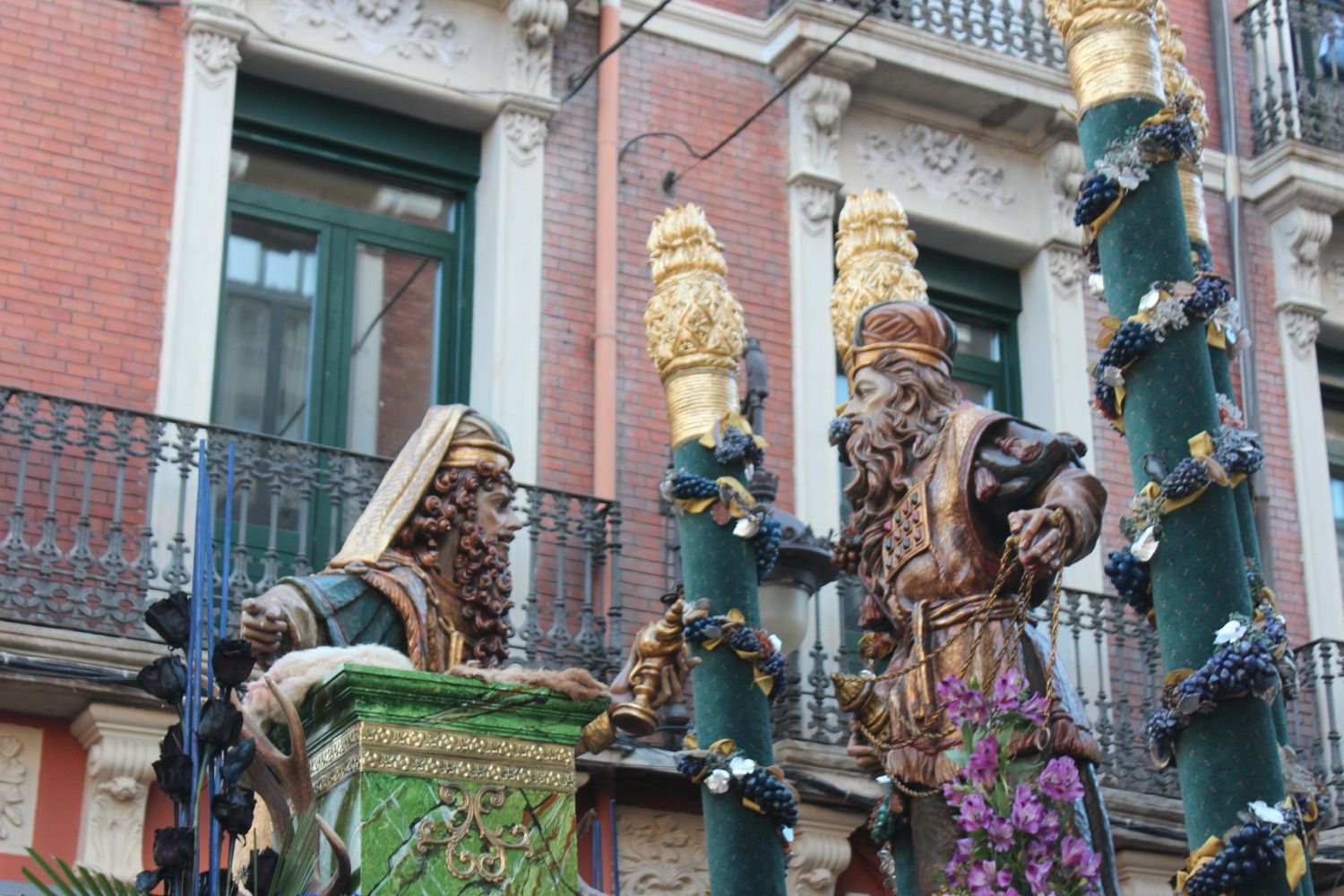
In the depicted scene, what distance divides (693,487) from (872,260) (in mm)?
943

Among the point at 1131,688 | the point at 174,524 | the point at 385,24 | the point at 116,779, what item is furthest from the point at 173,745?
the point at 1131,688

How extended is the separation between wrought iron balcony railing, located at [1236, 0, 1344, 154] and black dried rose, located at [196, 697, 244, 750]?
11353mm

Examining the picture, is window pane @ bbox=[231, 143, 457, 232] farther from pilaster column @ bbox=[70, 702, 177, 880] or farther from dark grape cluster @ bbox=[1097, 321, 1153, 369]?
dark grape cluster @ bbox=[1097, 321, 1153, 369]

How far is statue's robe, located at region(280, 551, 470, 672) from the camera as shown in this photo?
Result: 5340mm

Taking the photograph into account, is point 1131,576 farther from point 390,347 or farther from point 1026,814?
point 390,347

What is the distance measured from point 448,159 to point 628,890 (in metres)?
3.99

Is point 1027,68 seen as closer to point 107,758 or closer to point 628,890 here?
point 628,890

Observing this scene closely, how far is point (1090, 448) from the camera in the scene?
1298 centimetres

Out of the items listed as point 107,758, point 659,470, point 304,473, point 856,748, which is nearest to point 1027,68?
point 659,470

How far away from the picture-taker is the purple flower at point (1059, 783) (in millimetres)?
4593

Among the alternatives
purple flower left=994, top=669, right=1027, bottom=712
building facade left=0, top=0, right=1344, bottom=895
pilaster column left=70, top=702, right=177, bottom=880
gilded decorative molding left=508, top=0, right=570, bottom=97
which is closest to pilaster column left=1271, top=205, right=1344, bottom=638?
building facade left=0, top=0, right=1344, bottom=895

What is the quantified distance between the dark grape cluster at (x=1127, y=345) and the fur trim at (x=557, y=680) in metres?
1.83

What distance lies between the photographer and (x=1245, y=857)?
4980 millimetres

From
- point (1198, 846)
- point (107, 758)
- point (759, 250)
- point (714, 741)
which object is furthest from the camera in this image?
point (759, 250)
